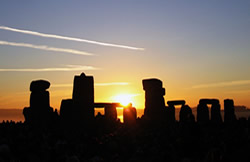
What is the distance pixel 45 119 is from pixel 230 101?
65.7 feet

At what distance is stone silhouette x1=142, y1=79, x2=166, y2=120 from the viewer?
1443 inches

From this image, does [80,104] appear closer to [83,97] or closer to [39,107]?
[83,97]

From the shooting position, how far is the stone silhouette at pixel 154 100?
3666cm

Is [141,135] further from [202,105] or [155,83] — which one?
[202,105]

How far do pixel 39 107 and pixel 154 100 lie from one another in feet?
35.2

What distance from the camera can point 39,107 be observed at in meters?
32.3

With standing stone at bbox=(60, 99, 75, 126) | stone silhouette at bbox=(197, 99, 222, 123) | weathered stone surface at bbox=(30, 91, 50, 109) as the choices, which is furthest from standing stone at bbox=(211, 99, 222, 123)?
weathered stone surface at bbox=(30, 91, 50, 109)

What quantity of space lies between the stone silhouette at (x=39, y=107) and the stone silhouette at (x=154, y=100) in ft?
30.1

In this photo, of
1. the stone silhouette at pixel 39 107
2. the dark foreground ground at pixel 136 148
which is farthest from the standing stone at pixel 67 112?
the dark foreground ground at pixel 136 148

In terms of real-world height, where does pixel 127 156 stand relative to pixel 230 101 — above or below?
below

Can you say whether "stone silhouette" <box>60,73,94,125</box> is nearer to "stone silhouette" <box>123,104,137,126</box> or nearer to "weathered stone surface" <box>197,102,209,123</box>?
"stone silhouette" <box>123,104,137,126</box>

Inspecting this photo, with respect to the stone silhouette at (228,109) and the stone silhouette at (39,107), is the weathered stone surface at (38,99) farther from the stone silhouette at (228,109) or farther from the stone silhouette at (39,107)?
the stone silhouette at (228,109)

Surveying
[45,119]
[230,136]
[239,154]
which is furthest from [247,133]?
[45,119]

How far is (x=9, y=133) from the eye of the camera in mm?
26375
